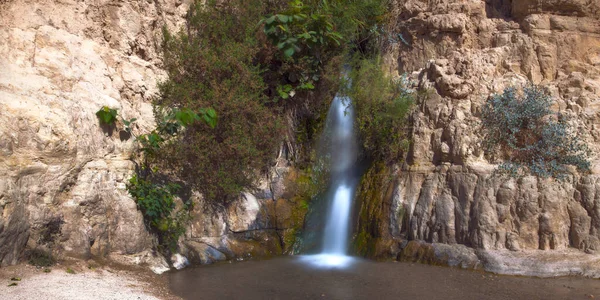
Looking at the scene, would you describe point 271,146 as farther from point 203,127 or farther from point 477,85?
point 477,85

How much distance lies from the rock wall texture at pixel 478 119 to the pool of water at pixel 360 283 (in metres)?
0.90

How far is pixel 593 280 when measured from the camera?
7.37 m

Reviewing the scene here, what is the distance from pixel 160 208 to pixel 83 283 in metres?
2.32

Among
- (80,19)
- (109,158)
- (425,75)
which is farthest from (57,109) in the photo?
(425,75)

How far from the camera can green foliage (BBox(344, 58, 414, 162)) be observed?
10.2 m

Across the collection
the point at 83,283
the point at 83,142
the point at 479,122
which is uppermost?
the point at 479,122

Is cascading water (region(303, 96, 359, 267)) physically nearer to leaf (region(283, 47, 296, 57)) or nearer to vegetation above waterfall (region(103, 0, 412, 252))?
vegetation above waterfall (region(103, 0, 412, 252))

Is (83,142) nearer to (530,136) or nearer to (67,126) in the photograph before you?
(67,126)

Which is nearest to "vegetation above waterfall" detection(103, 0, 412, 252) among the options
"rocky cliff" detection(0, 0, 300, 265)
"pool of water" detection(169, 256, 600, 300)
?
"rocky cliff" detection(0, 0, 300, 265)

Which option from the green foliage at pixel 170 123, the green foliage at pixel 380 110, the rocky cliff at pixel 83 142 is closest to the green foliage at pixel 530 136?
the green foliage at pixel 380 110

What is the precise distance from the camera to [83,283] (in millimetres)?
6016

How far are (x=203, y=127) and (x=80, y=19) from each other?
2.94 m

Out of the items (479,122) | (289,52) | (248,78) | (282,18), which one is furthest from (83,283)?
(479,122)

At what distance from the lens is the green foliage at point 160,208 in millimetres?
8039
